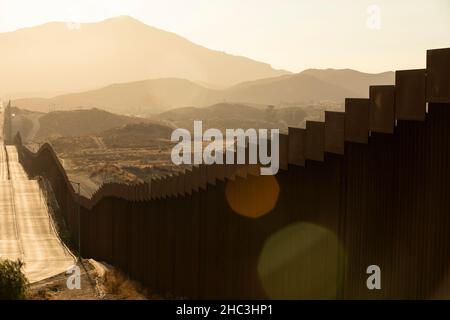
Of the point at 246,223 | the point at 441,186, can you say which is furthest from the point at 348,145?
the point at 246,223

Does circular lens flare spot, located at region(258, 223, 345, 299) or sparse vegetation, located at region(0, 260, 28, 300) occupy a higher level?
circular lens flare spot, located at region(258, 223, 345, 299)

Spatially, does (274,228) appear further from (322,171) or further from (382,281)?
(382,281)

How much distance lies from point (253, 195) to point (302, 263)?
2.58 meters

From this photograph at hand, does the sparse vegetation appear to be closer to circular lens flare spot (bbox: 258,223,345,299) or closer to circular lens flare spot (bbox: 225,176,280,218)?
circular lens flare spot (bbox: 225,176,280,218)

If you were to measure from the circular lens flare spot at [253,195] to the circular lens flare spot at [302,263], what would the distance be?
Result: 0.78 metres

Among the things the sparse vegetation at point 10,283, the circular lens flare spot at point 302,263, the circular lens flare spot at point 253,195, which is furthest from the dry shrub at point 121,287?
the circular lens flare spot at point 302,263

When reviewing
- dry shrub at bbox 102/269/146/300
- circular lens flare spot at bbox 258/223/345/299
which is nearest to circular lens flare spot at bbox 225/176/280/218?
circular lens flare spot at bbox 258/223/345/299

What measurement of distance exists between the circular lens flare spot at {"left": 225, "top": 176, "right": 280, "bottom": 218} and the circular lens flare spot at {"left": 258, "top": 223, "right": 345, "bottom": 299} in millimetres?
776

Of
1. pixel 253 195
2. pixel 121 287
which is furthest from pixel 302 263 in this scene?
pixel 121 287

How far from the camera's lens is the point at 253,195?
14086mm

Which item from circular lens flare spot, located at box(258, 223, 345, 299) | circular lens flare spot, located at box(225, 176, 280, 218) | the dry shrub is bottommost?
the dry shrub

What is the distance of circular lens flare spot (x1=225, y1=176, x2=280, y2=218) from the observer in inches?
515

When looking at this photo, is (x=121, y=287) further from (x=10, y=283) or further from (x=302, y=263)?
(x=302, y=263)
